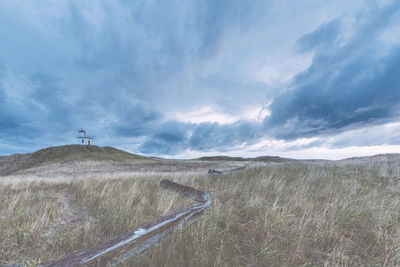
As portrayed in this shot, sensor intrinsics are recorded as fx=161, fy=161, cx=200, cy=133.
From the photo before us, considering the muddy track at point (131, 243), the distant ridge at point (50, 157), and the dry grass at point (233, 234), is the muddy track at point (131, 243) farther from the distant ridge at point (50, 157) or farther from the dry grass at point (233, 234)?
the distant ridge at point (50, 157)

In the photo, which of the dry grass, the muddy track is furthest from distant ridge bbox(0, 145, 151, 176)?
the muddy track

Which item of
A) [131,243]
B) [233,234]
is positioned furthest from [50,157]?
[233,234]

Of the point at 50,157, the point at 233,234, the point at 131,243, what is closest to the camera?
the point at 131,243

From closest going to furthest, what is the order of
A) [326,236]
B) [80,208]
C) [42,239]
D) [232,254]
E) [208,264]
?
1. [208,264]
2. [232,254]
3. [326,236]
4. [42,239]
5. [80,208]

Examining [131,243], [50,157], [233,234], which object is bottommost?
[233,234]

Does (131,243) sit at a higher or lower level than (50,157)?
lower

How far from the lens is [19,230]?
2885 millimetres

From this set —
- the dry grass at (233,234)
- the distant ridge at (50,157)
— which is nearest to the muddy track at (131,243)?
the dry grass at (233,234)

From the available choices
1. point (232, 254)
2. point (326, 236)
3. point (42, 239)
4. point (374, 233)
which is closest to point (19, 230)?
point (42, 239)

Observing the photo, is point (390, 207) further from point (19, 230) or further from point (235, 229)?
point (19, 230)

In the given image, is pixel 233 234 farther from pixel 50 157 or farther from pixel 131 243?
pixel 50 157

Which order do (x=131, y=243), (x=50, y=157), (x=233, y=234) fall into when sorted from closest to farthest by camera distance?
1. (x=131, y=243)
2. (x=233, y=234)
3. (x=50, y=157)

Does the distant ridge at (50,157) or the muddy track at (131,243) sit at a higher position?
the distant ridge at (50,157)

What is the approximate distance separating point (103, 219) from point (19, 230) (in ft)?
4.26
